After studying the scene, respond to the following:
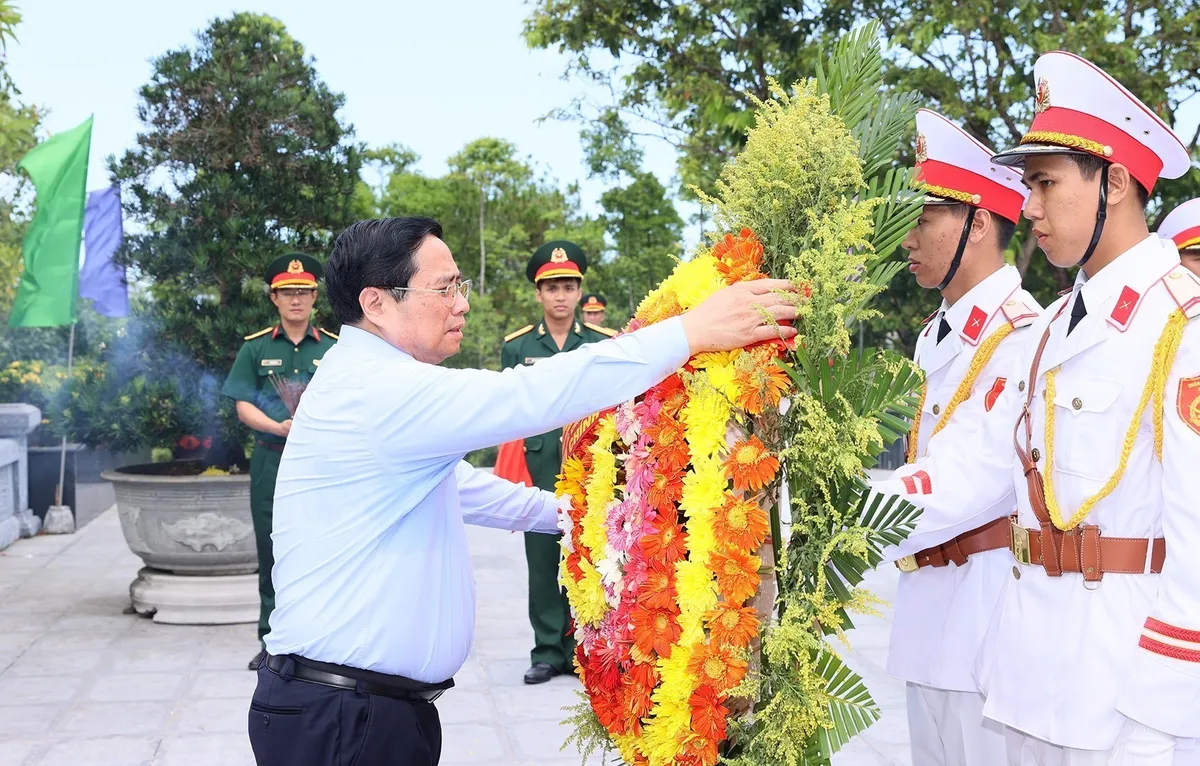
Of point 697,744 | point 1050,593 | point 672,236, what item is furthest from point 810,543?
point 672,236

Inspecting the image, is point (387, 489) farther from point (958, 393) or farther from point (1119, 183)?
point (1119, 183)

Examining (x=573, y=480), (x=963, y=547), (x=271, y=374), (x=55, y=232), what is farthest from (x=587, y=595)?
(x=55, y=232)

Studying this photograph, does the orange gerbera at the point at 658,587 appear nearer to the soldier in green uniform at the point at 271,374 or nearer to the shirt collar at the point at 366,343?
the shirt collar at the point at 366,343

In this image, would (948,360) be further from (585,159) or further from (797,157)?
(585,159)

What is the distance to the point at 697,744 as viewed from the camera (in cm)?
219

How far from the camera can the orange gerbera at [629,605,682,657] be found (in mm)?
2234

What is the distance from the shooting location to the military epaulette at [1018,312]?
10.1ft

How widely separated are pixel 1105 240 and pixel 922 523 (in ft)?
2.54

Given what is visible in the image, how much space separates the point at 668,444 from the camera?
2.31 m

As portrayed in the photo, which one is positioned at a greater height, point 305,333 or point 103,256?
point 103,256

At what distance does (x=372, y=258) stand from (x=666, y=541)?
94cm

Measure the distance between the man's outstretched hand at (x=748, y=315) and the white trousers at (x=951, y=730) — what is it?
1.36 m

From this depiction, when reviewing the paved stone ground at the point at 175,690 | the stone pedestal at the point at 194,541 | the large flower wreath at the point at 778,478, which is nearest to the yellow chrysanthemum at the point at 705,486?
the large flower wreath at the point at 778,478

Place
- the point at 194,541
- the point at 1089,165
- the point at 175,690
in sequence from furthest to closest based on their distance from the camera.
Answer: the point at 194,541, the point at 175,690, the point at 1089,165
